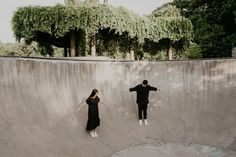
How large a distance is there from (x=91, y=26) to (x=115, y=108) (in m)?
8.88

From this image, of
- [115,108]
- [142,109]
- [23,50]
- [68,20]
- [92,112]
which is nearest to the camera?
[92,112]

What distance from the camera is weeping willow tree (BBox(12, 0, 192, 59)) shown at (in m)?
18.8

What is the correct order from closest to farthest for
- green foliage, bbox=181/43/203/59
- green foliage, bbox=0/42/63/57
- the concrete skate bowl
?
the concrete skate bowl < green foliage, bbox=181/43/203/59 < green foliage, bbox=0/42/63/57

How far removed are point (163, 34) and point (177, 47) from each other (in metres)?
2.57

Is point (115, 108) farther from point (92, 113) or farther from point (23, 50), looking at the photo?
point (23, 50)

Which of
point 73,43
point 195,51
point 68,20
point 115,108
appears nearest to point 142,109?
point 115,108

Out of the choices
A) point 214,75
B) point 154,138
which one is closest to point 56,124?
point 154,138

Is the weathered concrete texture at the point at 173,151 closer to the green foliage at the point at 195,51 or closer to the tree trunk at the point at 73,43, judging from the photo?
the tree trunk at the point at 73,43

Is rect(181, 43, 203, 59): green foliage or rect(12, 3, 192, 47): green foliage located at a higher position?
rect(12, 3, 192, 47): green foliage

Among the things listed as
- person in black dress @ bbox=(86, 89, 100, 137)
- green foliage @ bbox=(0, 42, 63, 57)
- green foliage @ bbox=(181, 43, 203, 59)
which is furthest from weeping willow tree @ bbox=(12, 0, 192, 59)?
green foliage @ bbox=(0, 42, 63, 57)

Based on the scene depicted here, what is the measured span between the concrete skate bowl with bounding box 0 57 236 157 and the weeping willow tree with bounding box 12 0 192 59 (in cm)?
754

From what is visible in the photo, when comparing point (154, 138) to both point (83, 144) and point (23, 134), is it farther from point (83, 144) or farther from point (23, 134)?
point (23, 134)

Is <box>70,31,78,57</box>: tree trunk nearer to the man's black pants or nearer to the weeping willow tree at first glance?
the weeping willow tree

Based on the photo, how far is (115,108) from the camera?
1130 cm
